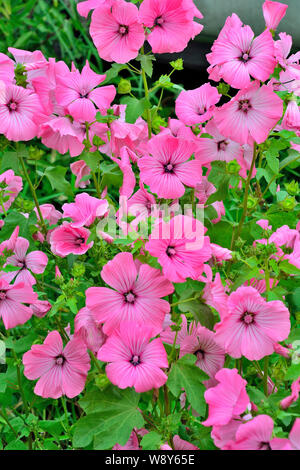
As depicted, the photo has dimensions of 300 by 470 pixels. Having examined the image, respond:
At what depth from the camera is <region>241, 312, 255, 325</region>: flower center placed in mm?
797

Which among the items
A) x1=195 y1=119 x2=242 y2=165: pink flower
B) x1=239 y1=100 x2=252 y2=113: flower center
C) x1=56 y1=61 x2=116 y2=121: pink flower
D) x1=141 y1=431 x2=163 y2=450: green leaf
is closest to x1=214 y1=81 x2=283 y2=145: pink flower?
x1=239 y1=100 x2=252 y2=113: flower center

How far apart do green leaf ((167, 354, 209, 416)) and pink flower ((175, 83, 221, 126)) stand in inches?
15.4

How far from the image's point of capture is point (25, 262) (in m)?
1.02

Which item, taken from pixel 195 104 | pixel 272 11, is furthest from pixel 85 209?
pixel 272 11

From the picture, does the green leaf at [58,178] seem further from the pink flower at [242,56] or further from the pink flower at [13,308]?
the pink flower at [242,56]

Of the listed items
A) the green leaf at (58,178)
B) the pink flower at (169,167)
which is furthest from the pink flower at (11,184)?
the pink flower at (169,167)

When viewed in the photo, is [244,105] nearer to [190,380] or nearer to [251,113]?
[251,113]

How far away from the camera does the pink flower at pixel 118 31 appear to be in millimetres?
902

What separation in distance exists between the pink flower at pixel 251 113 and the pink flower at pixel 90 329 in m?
0.33

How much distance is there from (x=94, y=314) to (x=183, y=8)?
0.48 meters

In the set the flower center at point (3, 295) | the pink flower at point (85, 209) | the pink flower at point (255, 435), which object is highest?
the pink flower at point (85, 209)

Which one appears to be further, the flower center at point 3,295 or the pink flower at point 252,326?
the flower center at point 3,295

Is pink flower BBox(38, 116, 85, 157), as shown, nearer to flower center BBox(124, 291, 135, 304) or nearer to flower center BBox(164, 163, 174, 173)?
flower center BBox(164, 163, 174, 173)

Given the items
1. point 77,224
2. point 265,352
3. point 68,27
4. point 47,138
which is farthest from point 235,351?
point 68,27
